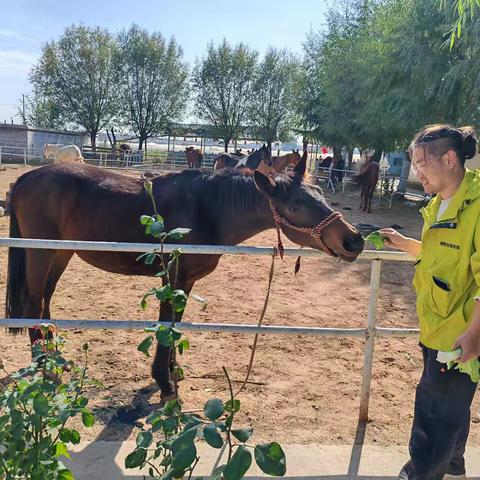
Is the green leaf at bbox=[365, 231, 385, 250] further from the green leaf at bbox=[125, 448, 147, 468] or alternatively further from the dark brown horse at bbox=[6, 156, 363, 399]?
the green leaf at bbox=[125, 448, 147, 468]

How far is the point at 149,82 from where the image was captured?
140ft

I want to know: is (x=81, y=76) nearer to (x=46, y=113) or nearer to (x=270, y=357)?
(x=46, y=113)

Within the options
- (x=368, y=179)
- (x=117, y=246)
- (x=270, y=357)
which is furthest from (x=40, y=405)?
(x=368, y=179)

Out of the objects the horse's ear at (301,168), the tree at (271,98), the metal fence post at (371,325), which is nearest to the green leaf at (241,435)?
the metal fence post at (371,325)

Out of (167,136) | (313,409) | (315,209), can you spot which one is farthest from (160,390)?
(167,136)

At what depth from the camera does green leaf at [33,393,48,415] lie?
4.00 ft

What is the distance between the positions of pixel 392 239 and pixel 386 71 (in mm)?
12379

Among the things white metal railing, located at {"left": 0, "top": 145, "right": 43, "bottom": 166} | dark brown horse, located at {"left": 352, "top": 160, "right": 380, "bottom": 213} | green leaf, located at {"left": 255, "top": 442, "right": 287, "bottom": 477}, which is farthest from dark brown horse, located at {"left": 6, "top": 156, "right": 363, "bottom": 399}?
white metal railing, located at {"left": 0, "top": 145, "right": 43, "bottom": 166}

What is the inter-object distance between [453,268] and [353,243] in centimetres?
84

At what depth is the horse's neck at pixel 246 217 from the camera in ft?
10.2

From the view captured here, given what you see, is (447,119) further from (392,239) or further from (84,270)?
(392,239)

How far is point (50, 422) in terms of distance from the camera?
4.26 feet

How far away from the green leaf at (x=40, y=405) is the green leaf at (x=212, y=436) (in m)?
0.49

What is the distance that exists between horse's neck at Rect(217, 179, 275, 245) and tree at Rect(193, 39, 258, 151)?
4199 centimetres
